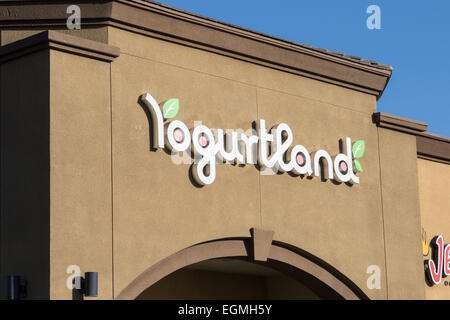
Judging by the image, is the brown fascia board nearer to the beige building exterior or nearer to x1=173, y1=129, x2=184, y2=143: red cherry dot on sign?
the beige building exterior

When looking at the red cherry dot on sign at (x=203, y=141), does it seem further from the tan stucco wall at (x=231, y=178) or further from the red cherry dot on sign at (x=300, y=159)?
the red cherry dot on sign at (x=300, y=159)

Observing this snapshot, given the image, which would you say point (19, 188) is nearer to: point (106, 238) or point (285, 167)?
point (106, 238)

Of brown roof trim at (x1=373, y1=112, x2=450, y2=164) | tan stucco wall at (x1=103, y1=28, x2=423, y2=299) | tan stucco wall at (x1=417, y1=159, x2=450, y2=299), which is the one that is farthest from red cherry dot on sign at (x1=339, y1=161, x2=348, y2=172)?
tan stucco wall at (x1=417, y1=159, x2=450, y2=299)

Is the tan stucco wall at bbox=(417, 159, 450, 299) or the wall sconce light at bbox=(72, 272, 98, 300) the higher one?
the tan stucco wall at bbox=(417, 159, 450, 299)

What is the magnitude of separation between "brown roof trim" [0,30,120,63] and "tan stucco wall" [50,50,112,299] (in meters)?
0.13

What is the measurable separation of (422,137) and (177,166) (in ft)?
26.3

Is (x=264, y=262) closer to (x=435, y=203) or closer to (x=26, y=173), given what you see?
(x=26, y=173)

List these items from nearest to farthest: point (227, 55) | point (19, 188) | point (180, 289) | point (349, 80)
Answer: point (19, 188)
point (227, 55)
point (349, 80)
point (180, 289)

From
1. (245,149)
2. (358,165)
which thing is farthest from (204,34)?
(358,165)

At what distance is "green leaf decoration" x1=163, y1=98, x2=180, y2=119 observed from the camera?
52.0 ft

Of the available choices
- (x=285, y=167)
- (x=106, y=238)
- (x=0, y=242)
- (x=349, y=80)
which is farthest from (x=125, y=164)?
(x=349, y=80)

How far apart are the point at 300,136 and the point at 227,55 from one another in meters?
2.28

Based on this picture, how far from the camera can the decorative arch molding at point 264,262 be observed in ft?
50.6

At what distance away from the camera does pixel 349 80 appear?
19406 mm
